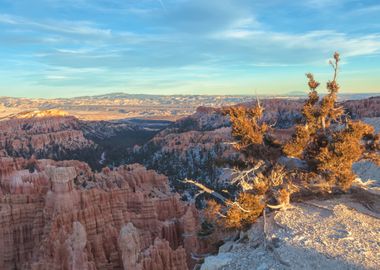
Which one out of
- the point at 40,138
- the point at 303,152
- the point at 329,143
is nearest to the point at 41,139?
the point at 40,138

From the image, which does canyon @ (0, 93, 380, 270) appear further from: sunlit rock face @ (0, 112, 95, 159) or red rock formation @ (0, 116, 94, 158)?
red rock formation @ (0, 116, 94, 158)

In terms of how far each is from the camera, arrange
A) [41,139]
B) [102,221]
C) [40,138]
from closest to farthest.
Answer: [102,221], [41,139], [40,138]

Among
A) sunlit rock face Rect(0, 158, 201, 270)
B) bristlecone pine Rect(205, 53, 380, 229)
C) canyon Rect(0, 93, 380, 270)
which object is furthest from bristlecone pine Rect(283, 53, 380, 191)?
sunlit rock face Rect(0, 158, 201, 270)

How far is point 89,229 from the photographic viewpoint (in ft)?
99.0

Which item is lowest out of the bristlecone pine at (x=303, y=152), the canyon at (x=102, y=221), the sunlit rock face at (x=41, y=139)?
the sunlit rock face at (x=41, y=139)

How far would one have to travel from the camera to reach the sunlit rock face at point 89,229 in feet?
77.7

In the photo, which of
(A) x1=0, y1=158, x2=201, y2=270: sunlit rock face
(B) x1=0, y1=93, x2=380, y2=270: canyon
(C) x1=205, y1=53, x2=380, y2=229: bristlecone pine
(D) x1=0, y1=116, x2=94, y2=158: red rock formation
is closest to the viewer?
(C) x1=205, y1=53, x2=380, y2=229: bristlecone pine

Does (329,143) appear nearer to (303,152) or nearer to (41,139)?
(303,152)

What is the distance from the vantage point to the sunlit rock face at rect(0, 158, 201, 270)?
23.7m

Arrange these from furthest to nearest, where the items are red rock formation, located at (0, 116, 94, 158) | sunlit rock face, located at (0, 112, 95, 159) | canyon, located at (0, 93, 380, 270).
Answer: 1. red rock formation, located at (0, 116, 94, 158)
2. sunlit rock face, located at (0, 112, 95, 159)
3. canyon, located at (0, 93, 380, 270)

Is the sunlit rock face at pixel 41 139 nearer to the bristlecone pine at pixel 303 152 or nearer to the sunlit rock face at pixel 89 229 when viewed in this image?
the sunlit rock face at pixel 89 229

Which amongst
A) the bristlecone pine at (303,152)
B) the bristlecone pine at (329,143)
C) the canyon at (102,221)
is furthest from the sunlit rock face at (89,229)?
the bristlecone pine at (329,143)

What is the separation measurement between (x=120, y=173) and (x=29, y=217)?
1855cm

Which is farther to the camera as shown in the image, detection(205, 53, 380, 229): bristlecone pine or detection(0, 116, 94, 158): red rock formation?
detection(0, 116, 94, 158): red rock formation
